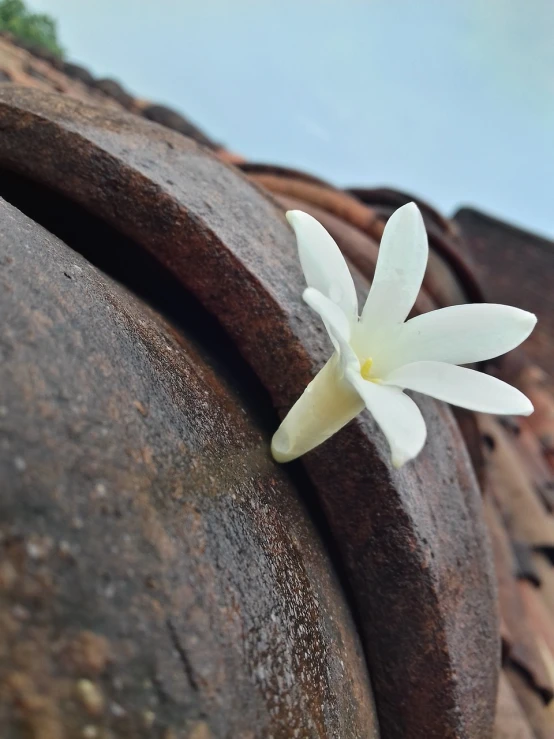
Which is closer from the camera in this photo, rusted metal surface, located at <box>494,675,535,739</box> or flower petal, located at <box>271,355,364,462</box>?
flower petal, located at <box>271,355,364,462</box>

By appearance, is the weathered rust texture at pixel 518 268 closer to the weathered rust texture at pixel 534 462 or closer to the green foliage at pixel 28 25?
the weathered rust texture at pixel 534 462

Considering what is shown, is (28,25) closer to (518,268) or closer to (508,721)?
(508,721)

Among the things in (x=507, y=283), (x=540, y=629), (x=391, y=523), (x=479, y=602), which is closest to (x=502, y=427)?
(x=540, y=629)

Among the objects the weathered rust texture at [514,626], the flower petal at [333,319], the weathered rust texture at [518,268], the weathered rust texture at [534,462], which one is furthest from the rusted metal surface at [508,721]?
the weathered rust texture at [518,268]

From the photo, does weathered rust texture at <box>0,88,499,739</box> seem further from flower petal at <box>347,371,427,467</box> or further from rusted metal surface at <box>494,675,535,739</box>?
rusted metal surface at <box>494,675,535,739</box>

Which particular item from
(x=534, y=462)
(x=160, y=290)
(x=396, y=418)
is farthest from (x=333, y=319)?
(x=534, y=462)

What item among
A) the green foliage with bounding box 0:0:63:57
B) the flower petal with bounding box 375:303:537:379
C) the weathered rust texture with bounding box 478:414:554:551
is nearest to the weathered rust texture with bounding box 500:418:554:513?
the weathered rust texture with bounding box 478:414:554:551

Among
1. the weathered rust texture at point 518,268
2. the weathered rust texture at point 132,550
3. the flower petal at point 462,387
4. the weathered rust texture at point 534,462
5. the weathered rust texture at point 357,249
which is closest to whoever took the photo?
the weathered rust texture at point 132,550
